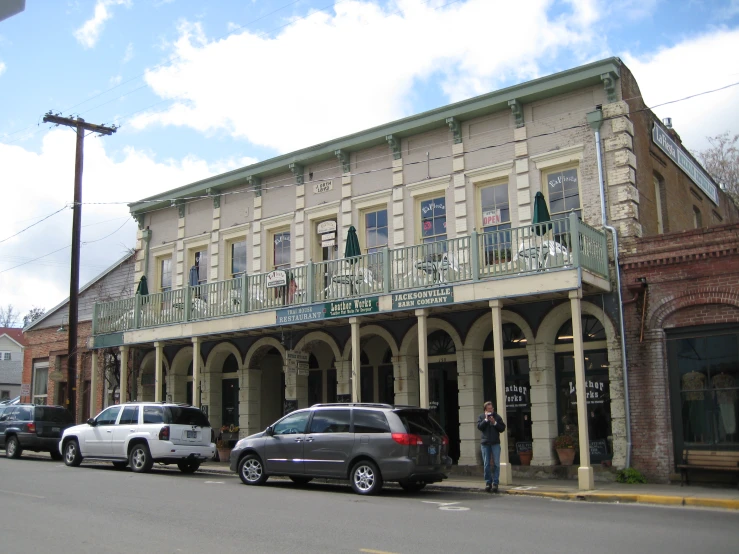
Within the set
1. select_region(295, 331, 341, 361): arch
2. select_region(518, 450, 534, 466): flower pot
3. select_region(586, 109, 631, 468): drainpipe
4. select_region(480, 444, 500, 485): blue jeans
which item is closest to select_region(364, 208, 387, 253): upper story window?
select_region(295, 331, 341, 361): arch

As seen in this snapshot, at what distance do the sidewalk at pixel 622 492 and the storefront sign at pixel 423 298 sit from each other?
12.0ft

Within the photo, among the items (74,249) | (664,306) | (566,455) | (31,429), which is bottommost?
(566,455)

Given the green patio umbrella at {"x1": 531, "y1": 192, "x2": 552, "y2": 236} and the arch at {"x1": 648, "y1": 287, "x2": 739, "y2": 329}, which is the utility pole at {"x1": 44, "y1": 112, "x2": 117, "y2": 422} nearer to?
the green patio umbrella at {"x1": 531, "y1": 192, "x2": 552, "y2": 236}

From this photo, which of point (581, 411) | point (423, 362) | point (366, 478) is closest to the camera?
point (366, 478)

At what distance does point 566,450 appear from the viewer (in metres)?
15.8

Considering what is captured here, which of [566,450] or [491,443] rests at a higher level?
[491,443]

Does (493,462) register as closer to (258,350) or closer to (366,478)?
(366,478)

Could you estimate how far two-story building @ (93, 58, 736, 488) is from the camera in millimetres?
15695

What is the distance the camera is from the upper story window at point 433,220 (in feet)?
61.7

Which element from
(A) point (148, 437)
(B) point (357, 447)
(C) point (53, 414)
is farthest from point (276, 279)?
(C) point (53, 414)

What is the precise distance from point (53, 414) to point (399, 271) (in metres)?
11.7

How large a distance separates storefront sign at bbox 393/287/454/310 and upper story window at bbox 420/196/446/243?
112 inches

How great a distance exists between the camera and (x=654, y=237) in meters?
15.4

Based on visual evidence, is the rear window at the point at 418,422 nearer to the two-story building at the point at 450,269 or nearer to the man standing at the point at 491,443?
the man standing at the point at 491,443
